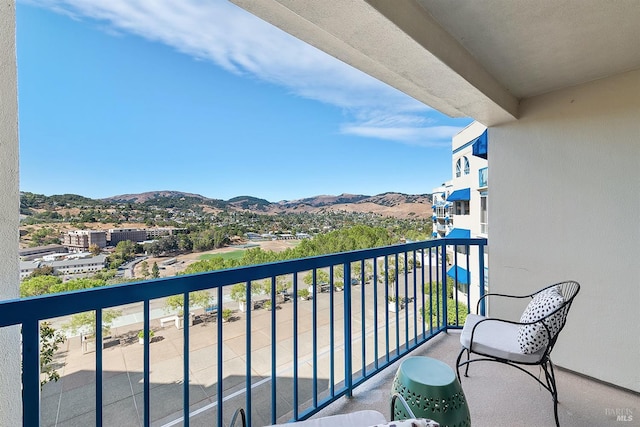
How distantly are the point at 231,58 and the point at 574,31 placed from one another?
8.76 metres

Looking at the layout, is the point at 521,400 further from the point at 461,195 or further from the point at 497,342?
the point at 461,195

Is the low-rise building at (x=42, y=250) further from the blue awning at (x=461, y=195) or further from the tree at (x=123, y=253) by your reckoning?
the blue awning at (x=461, y=195)

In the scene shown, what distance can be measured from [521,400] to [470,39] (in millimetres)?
2453

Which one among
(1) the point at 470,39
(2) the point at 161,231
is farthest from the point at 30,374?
(1) the point at 470,39

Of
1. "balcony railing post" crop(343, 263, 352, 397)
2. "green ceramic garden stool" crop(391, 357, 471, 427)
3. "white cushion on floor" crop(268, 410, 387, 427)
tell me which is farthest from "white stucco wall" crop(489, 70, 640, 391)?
"white cushion on floor" crop(268, 410, 387, 427)

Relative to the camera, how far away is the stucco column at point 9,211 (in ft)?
3.31

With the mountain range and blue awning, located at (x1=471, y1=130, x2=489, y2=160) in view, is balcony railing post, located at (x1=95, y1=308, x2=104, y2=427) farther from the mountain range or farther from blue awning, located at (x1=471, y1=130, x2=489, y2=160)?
the mountain range

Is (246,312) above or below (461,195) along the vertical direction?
below

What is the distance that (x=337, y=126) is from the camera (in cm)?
1402

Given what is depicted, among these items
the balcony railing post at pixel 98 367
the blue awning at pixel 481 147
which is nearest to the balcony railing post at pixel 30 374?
the balcony railing post at pixel 98 367

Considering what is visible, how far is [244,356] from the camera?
1850 mm

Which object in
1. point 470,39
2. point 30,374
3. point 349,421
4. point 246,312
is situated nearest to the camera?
point 30,374

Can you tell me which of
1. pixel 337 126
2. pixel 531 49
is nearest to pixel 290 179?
pixel 337 126

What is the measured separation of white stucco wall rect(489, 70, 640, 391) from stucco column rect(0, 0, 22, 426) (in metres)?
3.34
